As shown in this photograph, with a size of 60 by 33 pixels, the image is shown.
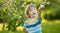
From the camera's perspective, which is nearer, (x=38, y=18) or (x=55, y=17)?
(x=38, y=18)

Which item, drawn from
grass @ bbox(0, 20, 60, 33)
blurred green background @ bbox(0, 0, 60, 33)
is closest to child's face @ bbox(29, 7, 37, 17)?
blurred green background @ bbox(0, 0, 60, 33)

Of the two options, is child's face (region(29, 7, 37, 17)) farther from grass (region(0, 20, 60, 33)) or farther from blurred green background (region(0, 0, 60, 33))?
grass (region(0, 20, 60, 33))

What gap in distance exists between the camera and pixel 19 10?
8.11ft

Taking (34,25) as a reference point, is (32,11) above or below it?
above

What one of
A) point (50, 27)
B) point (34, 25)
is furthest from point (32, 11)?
point (50, 27)

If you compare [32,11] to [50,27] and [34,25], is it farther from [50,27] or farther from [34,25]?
[50,27]

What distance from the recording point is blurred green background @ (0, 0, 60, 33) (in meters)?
2.45

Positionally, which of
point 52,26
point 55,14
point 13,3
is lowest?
point 52,26

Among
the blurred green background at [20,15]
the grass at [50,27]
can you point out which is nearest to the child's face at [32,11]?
the blurred green background at [20,15]

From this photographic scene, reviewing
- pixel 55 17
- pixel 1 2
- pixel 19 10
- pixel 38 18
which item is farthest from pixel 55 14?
pixel 1 2

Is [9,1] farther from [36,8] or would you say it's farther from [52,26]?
[52,26]

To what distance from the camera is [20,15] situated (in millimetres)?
2461

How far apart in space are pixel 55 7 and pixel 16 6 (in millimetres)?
517

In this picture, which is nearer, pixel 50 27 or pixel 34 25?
pixel 34 25
